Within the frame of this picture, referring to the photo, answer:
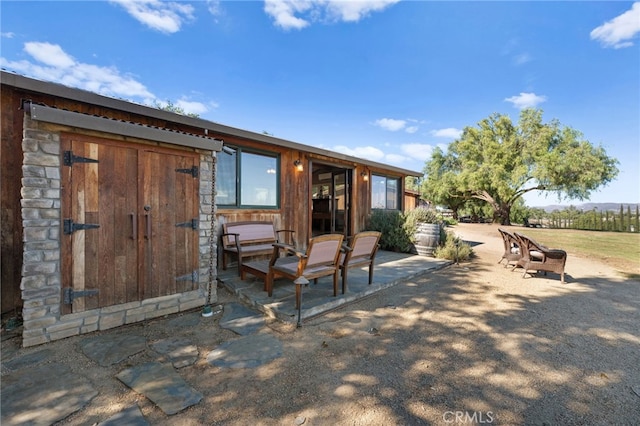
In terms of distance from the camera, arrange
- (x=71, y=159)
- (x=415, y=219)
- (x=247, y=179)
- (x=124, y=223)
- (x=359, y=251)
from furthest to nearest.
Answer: (x=415, y=219)
(x=247, y=179)
(x=359, y=251)
(x=124, y=223)
(x=71, y=159)

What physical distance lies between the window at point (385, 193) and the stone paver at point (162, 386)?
24.0 ft

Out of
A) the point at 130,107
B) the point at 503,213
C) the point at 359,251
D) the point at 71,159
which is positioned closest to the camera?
the point at 71,159

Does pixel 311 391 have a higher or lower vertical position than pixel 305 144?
lower

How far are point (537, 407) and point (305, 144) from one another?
5284 millimetres

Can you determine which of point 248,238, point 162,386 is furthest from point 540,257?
point 162,386

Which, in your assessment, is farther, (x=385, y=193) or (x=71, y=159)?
(x=385, y=193)

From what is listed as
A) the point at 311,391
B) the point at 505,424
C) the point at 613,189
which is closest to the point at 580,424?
the point at 505,424

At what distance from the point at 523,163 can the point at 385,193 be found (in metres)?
15.3

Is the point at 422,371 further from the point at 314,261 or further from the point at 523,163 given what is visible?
the point at 523,163

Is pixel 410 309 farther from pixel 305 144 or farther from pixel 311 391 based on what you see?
pixel 305 144

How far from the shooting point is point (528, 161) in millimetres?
18328

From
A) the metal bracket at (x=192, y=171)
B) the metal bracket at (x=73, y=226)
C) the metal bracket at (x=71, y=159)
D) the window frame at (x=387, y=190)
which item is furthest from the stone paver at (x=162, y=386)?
the window frame at (x=387, y=190)

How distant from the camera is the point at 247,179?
17.8 feet

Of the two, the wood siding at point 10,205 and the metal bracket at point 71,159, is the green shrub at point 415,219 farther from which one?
the wood siding at point 10,205
